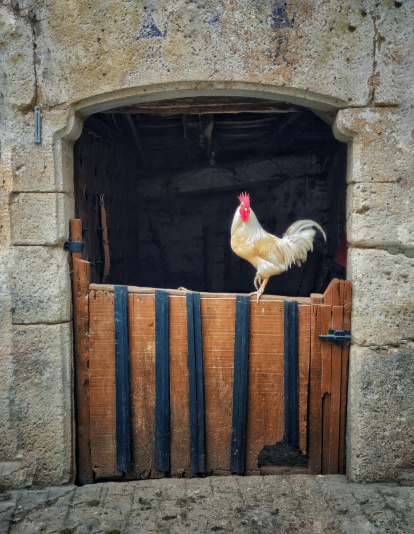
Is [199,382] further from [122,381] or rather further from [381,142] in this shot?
[381,142]

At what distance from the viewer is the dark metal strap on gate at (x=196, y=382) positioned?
11.4 ft

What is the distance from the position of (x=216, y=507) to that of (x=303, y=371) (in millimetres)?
1108

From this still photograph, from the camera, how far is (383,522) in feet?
9.66

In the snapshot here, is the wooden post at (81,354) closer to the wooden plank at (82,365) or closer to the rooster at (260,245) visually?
the wooden plank at (82,365)

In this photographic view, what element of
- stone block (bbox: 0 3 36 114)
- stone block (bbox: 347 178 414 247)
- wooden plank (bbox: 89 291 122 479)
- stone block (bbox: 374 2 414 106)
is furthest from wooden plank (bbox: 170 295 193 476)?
stone block (bbox: 374 2 414 106)

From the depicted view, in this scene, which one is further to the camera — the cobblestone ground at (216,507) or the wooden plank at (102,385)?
the wooden plank at (102,385)

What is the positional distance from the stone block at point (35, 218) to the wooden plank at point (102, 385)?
1.79ft

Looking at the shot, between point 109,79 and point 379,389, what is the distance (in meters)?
2.86

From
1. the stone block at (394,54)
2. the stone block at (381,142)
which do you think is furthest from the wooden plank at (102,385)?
the stone block at (394,54)

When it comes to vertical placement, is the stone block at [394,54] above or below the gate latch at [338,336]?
above

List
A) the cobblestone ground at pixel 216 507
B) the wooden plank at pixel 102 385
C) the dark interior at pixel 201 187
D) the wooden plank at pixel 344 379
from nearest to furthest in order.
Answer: the cobblestone ground at pixel 216 507
the wooden plank at pixel 344 379
the wooden plank at pixel 102 385
the dark interior at pixel 201 187

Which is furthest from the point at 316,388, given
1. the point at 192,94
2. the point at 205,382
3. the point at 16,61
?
the point at 16,61

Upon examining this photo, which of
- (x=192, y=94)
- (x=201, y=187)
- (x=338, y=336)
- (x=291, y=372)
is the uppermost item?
(x=192, y=94)

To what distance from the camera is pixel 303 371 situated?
349 cm
